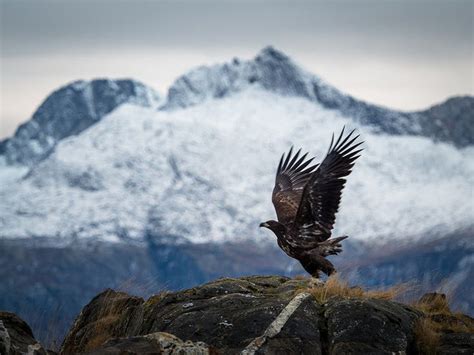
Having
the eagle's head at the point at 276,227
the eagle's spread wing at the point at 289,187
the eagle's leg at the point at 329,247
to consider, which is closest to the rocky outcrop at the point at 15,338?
the eagle's head at the point at 276,227

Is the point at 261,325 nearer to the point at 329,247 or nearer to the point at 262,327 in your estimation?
the point at 262,327

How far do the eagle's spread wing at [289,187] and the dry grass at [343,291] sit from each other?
456cm

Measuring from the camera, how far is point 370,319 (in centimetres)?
Result: 1727

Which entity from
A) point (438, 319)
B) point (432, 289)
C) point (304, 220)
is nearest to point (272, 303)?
point (438, 319)

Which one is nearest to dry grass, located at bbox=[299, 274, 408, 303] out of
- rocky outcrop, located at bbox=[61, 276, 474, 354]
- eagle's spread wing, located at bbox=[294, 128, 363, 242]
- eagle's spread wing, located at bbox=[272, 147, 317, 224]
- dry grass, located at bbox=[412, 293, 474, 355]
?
rocky outcrop, located at bbox=[61, 276, 474, 354]

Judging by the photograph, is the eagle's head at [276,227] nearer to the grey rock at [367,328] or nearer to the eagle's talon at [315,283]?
the eagle's talon at [315,283]

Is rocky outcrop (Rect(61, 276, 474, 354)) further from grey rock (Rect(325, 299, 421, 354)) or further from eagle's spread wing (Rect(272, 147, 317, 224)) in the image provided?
eagle's spread wing (Rect(272, 147, 317, 224))

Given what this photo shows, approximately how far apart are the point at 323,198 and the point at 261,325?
22.3ft

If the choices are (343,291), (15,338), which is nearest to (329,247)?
(343,291)

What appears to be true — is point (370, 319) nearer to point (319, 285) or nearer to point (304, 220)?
point (319, 285)

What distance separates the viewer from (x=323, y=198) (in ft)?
77.5

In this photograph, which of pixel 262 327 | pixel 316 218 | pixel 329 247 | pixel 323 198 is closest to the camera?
pixel 262 327

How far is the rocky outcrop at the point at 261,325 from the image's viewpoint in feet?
55.1

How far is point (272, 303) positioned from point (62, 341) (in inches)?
152
